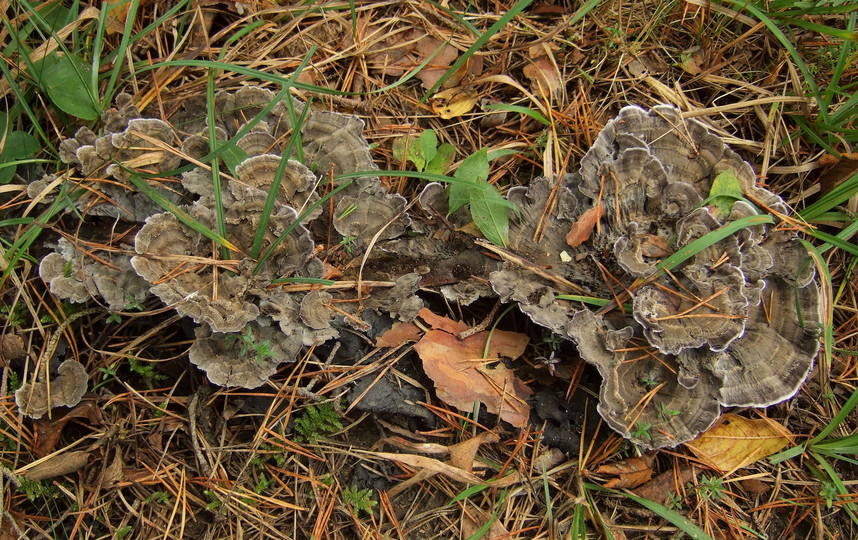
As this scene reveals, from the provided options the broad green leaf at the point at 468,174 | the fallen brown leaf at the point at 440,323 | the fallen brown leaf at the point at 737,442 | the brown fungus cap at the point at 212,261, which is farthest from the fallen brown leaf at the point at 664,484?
the brown fungus cap at the point at 212,261

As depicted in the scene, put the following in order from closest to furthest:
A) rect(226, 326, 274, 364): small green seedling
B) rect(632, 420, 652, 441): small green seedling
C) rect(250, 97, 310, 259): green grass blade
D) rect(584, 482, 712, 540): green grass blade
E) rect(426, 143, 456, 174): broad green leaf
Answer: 1. rect(250, 97, 310, 259): green grass blade
2. rect(226, 326, 274, 364): small green seedling
3. rect(632, 420, 652, 441): small green seedling
4. rect(584, 482, 712, 540): green grass blade
5. rect(426, 143, 456, 174): broad green leaf

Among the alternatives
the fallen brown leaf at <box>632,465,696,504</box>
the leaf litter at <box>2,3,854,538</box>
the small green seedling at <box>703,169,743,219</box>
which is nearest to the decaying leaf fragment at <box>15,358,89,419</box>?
the leaf litter at <box>2,3,854,538</box>

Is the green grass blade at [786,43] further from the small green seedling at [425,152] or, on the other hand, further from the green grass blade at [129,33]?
the green grass blade at [129,33]

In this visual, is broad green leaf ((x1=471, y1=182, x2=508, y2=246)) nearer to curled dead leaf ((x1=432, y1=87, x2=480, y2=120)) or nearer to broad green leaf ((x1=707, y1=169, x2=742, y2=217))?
curled dead leaf ((x1=432, y1=87, x2=480, y2=120))

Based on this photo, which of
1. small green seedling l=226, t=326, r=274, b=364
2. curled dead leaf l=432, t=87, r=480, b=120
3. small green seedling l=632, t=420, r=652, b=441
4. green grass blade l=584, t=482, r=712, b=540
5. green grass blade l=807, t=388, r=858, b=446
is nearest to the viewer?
small green seedling l=226, t=326, r=274, b=364

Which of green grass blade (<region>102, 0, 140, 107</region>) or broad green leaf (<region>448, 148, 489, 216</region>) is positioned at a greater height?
green grass blade (<region>102, 0, 140, 107</region>)

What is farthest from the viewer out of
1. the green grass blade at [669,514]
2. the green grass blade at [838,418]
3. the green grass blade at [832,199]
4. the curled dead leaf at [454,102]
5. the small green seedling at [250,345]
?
the curled dead leaf at [454,102]

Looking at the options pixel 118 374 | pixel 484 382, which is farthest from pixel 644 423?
pixel 118 374
